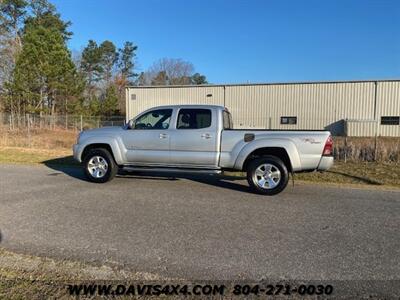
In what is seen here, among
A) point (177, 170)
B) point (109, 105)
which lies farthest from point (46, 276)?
point (109, 105)

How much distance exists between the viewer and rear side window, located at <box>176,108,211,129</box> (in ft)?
28.2

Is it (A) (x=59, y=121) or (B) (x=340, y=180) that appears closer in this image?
(B) (x=340, y=180)

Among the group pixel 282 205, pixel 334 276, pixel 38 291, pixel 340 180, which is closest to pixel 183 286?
pixel 38 291

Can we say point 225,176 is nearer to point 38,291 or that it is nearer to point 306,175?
point 306,175

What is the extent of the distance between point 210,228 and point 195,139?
11.0 feet

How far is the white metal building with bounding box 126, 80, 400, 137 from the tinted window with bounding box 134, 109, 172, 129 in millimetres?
18721

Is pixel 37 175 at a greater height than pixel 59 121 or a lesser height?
lesser

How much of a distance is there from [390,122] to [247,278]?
98.4 ft

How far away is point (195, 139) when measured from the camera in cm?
853

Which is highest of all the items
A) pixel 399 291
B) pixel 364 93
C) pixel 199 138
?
pixel 364 93

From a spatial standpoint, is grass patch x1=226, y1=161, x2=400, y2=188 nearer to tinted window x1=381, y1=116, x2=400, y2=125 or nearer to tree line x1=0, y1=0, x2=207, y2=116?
tinted window x1=381, y1=116, x2=400, y2=125

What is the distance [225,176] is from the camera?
33.7 ft

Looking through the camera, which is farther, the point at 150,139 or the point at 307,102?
the point at 307,102

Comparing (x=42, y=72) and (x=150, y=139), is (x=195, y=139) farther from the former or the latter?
(x=42, y=72)
